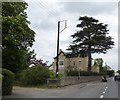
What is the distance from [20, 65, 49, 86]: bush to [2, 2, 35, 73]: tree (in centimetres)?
1063

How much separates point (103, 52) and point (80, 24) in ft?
29.9

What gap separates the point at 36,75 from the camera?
3897 cm

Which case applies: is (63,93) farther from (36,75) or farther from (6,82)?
(36,75)

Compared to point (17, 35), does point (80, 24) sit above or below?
above

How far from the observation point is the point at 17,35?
80.0ft

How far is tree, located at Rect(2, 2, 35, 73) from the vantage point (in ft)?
78.2

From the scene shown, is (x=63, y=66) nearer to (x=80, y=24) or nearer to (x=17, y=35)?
(x=80, y=24)

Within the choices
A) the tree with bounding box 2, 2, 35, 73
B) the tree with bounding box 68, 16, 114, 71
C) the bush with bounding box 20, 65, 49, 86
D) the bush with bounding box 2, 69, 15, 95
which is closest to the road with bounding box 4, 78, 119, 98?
the bush with bounding box 2, 69, 15, 95

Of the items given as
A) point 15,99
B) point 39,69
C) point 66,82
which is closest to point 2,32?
point 15,99

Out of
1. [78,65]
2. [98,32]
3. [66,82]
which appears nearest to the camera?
[66,82]

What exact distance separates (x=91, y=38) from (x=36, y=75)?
4475 centimetres

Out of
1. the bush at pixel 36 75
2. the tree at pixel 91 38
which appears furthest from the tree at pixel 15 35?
the tree at pixel 91 38

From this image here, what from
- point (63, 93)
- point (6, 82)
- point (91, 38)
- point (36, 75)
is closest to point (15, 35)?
point (6, 82)

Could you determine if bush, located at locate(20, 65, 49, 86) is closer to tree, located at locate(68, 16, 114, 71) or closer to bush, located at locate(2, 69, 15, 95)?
bush, located at locate(2, 69, 15, 95)
